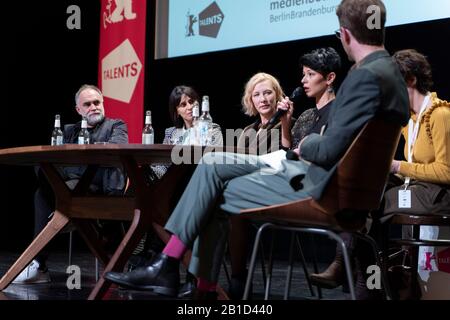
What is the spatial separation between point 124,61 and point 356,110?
3.97 metres

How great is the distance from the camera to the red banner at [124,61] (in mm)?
5363

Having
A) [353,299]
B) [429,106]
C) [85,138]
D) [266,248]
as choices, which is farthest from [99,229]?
[353,299]

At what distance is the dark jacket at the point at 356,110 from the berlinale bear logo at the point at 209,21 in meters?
3.05

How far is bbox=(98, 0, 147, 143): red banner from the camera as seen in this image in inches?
211

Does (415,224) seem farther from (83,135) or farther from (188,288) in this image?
(83,135)

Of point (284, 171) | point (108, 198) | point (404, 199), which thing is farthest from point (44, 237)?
point (404, 199)

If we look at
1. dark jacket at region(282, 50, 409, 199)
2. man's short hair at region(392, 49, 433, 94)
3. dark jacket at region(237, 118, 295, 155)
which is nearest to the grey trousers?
dark jacket at region(282, 50, 409, 199)

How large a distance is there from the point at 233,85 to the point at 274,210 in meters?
3.24

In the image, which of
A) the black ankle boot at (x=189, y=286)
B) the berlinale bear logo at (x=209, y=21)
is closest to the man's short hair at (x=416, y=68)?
the black ankle boot at (x=189, y=286)

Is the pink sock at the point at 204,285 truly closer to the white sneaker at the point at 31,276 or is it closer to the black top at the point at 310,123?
the black top at the point at 310,123


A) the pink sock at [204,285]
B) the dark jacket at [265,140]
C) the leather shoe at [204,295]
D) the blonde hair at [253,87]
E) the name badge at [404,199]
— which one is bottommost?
the leather shoe at [204,295]

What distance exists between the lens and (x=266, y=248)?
5.07m

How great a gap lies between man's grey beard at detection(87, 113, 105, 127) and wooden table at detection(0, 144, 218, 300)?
2.68 feet
